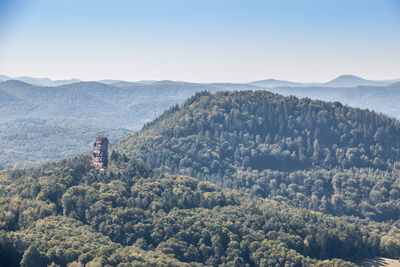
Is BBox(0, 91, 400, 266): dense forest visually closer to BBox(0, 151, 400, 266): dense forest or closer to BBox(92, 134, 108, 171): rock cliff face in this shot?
BBox(0, 151, 400, 266): dense forest

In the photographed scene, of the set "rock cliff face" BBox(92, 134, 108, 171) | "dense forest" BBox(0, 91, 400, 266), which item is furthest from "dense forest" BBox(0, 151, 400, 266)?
"rock cliff face" BBox(92, 134, 108, 171)

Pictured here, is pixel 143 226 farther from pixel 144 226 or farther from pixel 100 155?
pixel 100 155

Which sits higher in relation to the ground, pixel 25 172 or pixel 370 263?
pixel 25 172

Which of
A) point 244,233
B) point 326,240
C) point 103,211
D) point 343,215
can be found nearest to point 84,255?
point 103,211

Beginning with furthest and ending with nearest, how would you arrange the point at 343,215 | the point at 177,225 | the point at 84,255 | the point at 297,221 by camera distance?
the point at 343,215 → the point at 297,221 → the point at 177,225 → the point at 84,255

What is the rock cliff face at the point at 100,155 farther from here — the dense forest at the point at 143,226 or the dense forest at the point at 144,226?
the dense forest at the point at 144,226

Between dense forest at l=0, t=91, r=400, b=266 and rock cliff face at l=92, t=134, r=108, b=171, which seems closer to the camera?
dense forest at l=0, t=91, r=400, b=266

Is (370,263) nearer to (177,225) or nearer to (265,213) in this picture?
(265,213)

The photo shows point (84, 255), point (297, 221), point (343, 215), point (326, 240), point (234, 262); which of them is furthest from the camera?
point (343, 215)

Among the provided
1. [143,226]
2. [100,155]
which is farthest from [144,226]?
[100,155]
